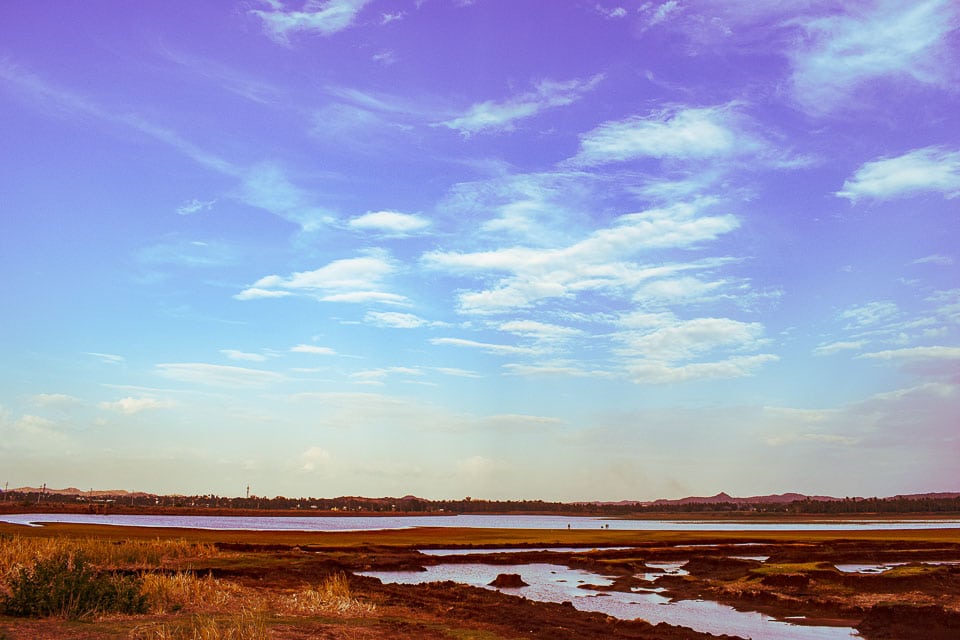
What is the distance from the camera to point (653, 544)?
73.9 meters

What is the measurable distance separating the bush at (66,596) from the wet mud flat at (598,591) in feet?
3.51

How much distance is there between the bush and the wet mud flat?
1071 millimetres

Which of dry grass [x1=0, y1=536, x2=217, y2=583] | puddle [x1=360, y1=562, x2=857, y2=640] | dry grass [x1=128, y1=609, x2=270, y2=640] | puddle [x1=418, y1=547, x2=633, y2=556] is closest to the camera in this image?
dry grass [x1=128, y1=609, x2=270, y2=640]

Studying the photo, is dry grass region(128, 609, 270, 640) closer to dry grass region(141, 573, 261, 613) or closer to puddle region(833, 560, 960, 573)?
dry grass region(141, 573, 261, 613)

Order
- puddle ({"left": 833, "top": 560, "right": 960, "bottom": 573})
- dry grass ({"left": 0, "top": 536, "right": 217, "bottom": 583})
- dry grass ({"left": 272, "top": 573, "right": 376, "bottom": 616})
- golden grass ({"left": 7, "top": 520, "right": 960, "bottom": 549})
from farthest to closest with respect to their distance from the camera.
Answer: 1. golden grass ({"left": 7, "top": 520, "right": 960, "bottom": 549})
2. puddle ({"left": 833, "top": 560, "right": 960, "bottom": 573})
3. dry grass ({"left": 0, "top": 536, "right": 217, "bottom": 583})
4. dry grass ({"left": 272, "top": 573, "right": 376, "bottom": 616})

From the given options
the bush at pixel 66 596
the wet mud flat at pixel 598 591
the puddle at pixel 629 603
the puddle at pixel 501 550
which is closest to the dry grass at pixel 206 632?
the wet mud flat at pixel 598 591

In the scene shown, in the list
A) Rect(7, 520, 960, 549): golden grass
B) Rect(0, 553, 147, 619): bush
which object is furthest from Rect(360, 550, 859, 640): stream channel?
Rect(7, 520, 960, 549): golden grass

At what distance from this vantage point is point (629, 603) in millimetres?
32469

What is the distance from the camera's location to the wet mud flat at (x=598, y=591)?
20.2 m

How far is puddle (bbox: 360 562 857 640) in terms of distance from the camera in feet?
86.7

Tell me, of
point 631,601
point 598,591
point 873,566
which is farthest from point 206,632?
point 873,566

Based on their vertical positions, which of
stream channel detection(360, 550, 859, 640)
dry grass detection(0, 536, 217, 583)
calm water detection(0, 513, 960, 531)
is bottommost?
calm water detection(0, 513, 960, 531)

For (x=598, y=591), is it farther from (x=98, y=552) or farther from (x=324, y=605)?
(x=98, y=552)

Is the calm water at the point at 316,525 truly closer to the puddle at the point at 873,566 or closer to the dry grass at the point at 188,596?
the puddle at the point at 873,566
